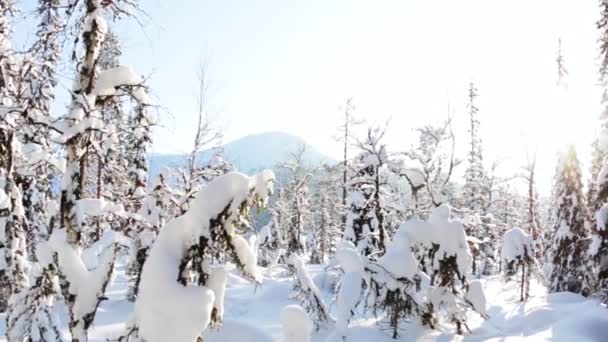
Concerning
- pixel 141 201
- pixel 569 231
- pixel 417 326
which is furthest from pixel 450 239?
pixel 569 231

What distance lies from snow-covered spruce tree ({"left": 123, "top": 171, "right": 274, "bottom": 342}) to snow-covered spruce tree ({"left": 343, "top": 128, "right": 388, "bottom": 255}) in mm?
10576

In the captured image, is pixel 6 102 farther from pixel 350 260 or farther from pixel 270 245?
pixel 270 245

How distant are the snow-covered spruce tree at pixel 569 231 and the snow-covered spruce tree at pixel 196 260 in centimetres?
2102

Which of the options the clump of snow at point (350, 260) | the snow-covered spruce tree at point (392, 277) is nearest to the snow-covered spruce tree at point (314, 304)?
the snow-covered spruce tree at point (392, 277)

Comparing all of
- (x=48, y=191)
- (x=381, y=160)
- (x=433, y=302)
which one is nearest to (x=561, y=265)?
(x=381, y=160)

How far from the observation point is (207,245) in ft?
17.9

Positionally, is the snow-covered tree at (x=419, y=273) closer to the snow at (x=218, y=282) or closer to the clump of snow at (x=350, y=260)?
the clump of snow at (x=350, y=260)

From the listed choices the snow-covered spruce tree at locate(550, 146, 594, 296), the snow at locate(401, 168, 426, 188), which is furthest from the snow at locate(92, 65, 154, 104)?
the snow-covered spruce tree at locate(550, 146, 594, 296)

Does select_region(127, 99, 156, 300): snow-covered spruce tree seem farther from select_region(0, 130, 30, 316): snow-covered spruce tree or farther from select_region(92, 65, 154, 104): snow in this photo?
select_region(0, 130, 30, 316): snow-covered spruce tree

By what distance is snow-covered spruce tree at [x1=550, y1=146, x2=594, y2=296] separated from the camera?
22.8 meters

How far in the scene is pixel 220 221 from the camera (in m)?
5.39

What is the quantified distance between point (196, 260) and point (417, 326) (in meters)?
10.3

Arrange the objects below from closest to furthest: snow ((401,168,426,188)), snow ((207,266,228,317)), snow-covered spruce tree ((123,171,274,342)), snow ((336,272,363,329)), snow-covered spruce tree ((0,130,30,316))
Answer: snow-covered spruce tree ((123,171,274,342)), snow ((207,266,228,317)), snow-covered spruce tree ((0,130,30,316)), snow ((336,272,363,329)), snow ((401,168,426,188))

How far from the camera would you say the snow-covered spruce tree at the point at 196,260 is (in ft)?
16.7
